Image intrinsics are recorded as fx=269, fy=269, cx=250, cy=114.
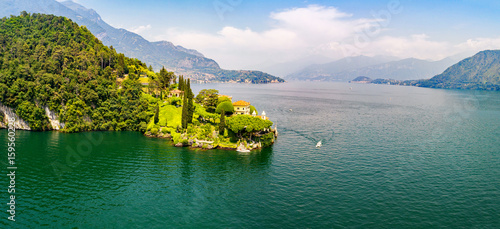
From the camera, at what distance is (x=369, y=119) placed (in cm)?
13038

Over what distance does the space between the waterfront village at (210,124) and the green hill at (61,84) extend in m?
9.34

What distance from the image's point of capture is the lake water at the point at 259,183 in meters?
41.3

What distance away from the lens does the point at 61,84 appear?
101688 millimetres

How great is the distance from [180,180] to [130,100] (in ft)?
213

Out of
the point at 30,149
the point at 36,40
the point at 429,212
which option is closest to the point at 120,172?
the point at 30,149

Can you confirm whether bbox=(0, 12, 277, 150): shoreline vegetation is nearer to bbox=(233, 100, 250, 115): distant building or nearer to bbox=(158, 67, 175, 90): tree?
bbox=(158, 67, 175, 90): tree

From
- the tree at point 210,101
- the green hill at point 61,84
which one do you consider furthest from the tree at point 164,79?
the tree at point 210,101

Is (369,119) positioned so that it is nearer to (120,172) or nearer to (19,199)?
(120,172)

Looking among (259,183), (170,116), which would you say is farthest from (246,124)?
(170,116)

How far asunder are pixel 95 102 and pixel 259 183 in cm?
8053

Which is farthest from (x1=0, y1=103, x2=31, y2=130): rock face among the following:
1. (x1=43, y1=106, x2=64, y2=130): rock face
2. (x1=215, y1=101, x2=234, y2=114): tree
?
(x1=215, y1=101, x2=234, y2=114): tree

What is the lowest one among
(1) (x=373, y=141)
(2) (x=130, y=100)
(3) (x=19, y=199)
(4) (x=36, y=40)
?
(3) (x=19, y=199)

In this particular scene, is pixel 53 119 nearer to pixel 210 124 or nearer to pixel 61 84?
pixel 61 84

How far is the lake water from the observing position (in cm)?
4134
